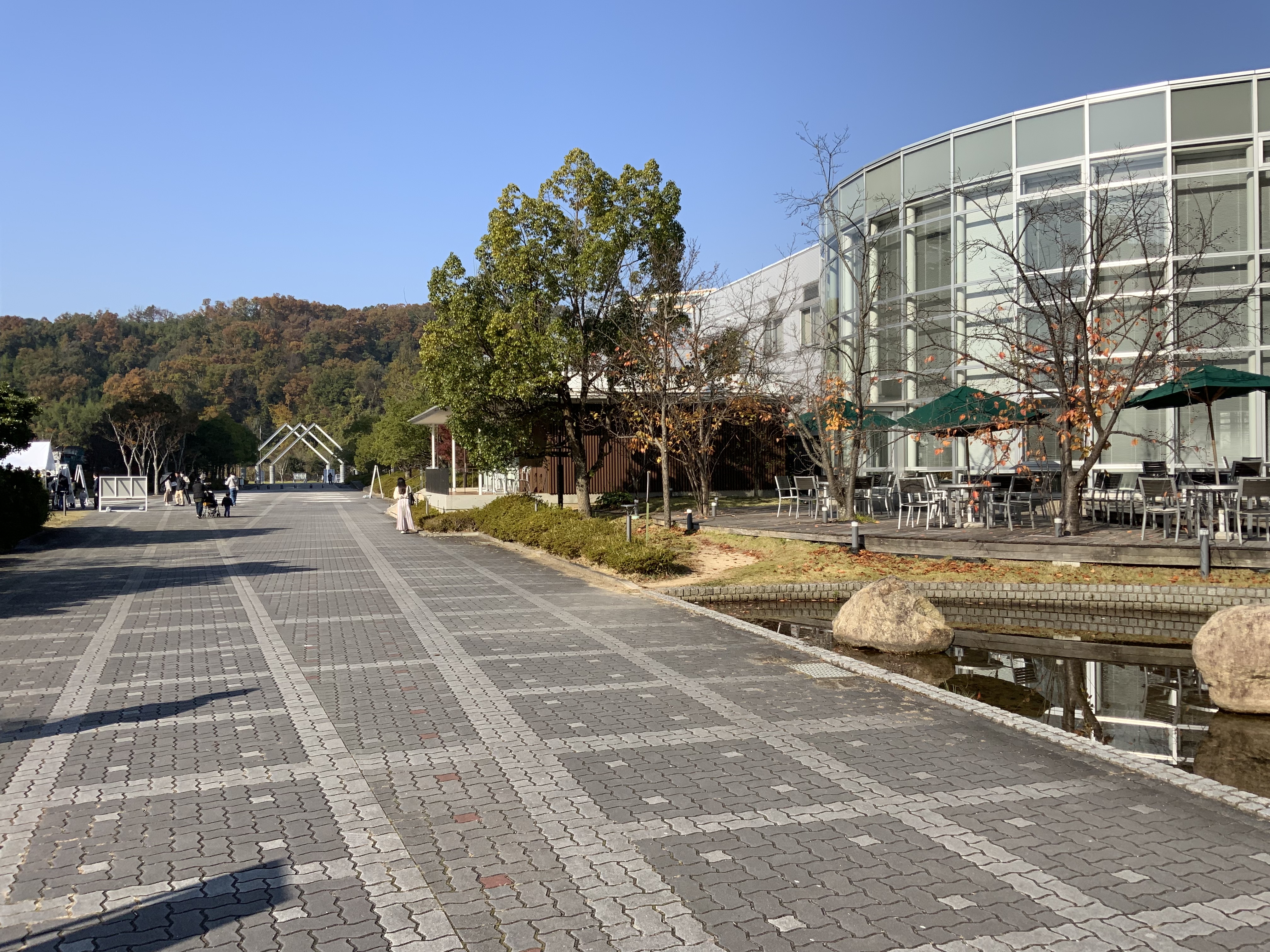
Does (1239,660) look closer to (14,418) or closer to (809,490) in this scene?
(809,490)

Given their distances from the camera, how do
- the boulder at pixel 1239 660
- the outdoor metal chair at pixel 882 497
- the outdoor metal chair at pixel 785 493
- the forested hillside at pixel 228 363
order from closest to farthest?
1. the boulder at pixel 1239 660
2. the outdoor metal chair at pixel 882 497
3. the outdoor metal chair at pixel 785 493
4. the forested hillside at pixel 228 363

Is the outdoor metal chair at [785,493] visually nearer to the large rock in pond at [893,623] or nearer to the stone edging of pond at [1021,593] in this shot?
the stone edging of pond at [1021,593]

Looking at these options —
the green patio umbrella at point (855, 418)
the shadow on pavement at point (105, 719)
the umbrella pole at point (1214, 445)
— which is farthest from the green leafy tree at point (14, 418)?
the umbrella pole at point (1214, 445)

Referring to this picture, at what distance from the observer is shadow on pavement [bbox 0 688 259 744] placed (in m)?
6.44

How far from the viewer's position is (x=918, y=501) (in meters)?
18.1

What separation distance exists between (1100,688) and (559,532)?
11168 mm

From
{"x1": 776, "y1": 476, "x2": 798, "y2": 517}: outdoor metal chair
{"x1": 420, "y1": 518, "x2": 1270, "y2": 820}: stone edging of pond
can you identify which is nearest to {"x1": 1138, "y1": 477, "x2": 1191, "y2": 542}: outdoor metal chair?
{"x1": 420, "y1": 518, "x2": 1270, "y2": 820}: stone edging of pond

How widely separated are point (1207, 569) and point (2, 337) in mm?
102348

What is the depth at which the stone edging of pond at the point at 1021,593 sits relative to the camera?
1188 cm

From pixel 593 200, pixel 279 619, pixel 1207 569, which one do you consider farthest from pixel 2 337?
pixel 1207 569

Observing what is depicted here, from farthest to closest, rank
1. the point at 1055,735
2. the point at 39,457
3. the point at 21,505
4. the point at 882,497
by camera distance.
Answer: the point at 39,457, the point at 21,505, the point at 882,497, the point at 1055,735

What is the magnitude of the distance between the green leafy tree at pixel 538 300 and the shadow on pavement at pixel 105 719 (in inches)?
560

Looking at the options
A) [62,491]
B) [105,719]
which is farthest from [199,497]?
[105,719]

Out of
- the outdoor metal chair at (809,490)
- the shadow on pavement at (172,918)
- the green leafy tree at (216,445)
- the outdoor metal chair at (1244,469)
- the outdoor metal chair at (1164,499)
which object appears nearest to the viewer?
the shadow on pavement at (172,918)
